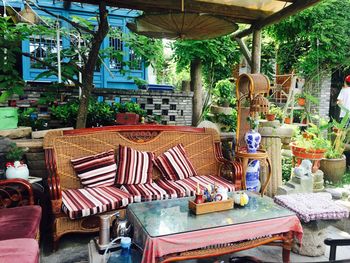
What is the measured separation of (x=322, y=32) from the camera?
858 cm

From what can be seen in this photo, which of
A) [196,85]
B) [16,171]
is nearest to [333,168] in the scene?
[196,85]

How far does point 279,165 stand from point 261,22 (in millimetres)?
2415

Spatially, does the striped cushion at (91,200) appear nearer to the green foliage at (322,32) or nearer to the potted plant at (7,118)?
the potted plant at (7,118)

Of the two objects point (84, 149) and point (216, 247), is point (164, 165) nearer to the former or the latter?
point (84, 149)

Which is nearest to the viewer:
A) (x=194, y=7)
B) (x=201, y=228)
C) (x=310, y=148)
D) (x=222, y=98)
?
(x=201, y=228)

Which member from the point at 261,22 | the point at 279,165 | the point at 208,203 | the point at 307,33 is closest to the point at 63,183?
the point at 208,203

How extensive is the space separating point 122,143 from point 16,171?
1.21 metres

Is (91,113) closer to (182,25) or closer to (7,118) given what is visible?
(7,118)

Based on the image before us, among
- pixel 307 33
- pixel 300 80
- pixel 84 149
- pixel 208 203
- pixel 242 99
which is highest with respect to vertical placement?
pixel 307 33

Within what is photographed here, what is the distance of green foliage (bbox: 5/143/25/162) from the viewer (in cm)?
319

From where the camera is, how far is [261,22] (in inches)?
199

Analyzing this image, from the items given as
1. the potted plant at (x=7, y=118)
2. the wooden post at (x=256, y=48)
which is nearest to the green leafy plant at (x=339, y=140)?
the wooden post at (x=256, y=48)

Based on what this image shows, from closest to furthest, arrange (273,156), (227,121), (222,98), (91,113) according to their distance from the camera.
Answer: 1. (273,156)
2. (91,113)
3. (227,121)
4. (222,98)

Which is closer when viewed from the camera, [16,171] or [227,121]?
[16,171]
